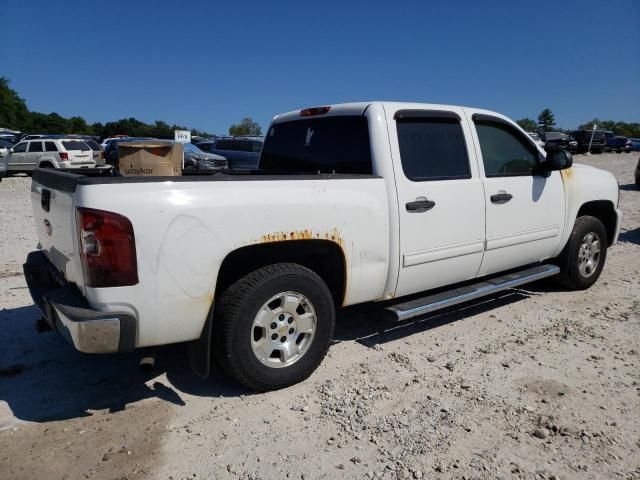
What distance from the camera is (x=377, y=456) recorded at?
264 cm

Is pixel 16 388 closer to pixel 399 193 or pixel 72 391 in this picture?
pixel 72 391

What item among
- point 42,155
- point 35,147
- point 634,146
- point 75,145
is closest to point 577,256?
point 75,145

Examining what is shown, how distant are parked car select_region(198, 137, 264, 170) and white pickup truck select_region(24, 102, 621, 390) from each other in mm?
15162

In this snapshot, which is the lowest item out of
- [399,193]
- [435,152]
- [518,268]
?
[518,268]

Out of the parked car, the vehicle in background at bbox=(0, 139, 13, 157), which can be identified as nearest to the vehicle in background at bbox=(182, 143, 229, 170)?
the parked car

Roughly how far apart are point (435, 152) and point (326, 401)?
2.11 metres

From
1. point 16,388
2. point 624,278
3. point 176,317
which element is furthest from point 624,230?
point 16,388

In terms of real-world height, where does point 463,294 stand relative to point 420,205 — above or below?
below

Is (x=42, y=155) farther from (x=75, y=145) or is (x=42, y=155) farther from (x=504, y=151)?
(x=504, y=151)

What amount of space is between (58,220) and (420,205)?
246 centimetres

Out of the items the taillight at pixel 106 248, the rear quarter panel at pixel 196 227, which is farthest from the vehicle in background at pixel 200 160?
the taillight at pixel 106 248

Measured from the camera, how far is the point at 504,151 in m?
4.54

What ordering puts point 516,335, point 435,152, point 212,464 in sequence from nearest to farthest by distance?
1. point 212,464
2. point 435,152
3. point 516,335

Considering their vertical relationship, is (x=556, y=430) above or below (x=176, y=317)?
below
